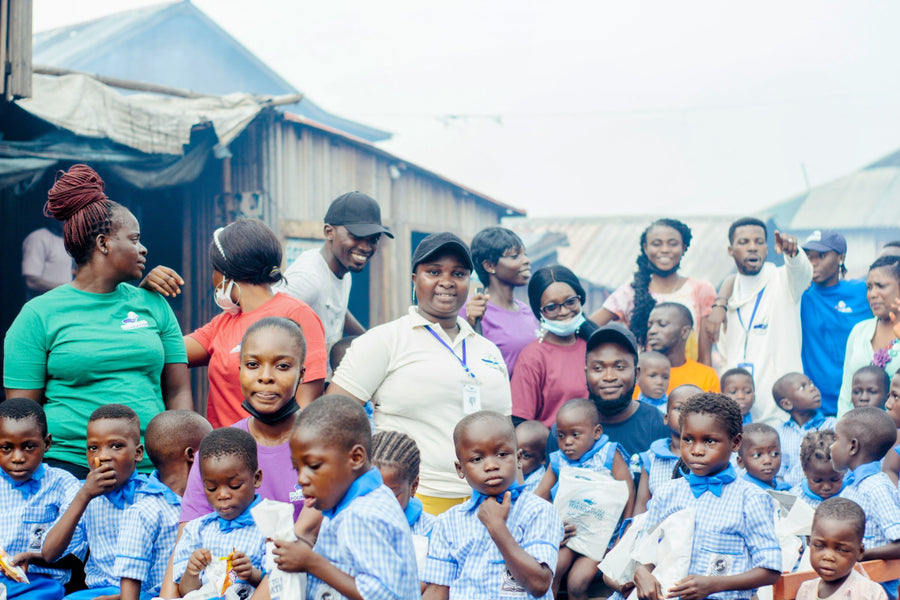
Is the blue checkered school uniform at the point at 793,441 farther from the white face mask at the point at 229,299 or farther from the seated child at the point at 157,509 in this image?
the seated child at the point at 157,509

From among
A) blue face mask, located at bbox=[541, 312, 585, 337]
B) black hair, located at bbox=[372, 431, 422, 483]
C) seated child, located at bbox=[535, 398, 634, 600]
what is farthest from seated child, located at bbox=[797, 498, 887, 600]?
black hair, located at bbox=[372, 431, 422, 483]

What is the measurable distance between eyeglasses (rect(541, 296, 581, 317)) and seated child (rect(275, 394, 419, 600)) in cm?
239

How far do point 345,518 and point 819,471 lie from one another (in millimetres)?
3312

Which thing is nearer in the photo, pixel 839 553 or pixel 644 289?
pixel 839 553

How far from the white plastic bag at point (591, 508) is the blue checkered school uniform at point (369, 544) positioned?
5.24 feet

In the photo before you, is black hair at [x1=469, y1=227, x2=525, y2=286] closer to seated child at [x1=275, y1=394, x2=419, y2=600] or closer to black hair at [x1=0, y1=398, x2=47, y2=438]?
black hair at [x1=0, y1=398, x2=47, y2=438]

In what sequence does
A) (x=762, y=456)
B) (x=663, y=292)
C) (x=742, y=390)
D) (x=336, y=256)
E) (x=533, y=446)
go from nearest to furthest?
(x=533, y=446) → (x=762, y=456) → (x=336, y=256) → (x=742, y=390) → (x=663, y=292)

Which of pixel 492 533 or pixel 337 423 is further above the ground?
pixel 337 423

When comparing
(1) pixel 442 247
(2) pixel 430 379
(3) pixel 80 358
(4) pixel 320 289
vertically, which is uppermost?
(1) pixel 442 247

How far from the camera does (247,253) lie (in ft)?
12.8

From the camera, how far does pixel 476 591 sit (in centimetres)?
329

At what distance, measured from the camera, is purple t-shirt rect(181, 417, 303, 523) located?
10.4 ft

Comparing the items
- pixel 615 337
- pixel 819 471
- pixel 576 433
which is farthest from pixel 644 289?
pixel 576 433

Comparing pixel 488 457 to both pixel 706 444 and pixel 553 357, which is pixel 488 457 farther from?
pixel 553 357
